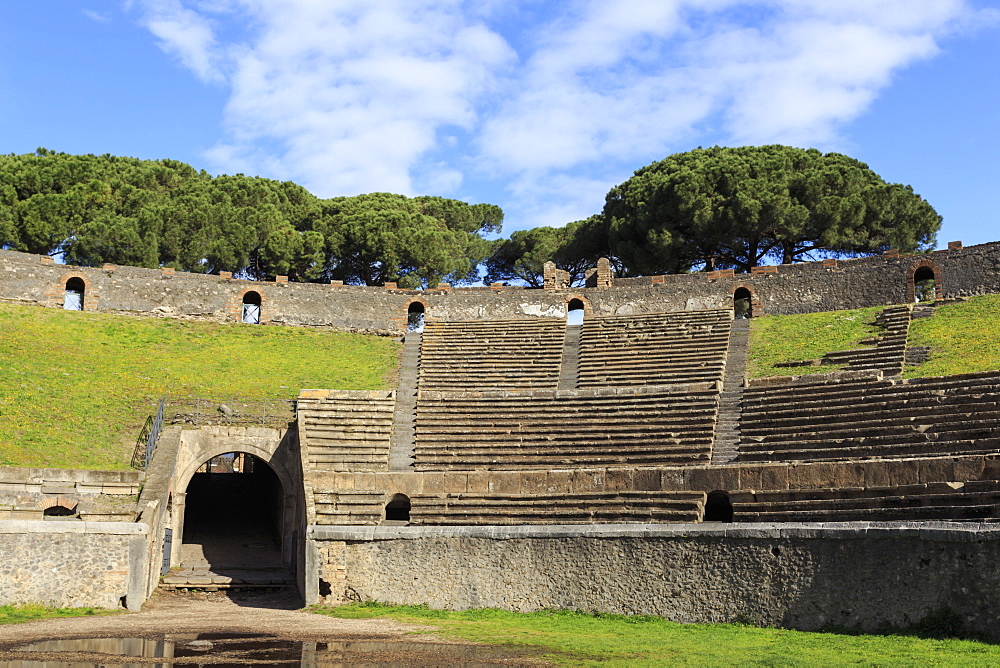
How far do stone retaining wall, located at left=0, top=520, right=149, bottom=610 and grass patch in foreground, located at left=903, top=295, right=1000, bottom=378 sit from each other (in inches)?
763

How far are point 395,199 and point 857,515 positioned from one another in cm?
3820

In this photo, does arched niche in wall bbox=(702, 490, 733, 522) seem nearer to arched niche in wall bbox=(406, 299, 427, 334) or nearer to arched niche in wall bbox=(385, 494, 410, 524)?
arched niche in wall bbox=(385, 494, 410, 524)

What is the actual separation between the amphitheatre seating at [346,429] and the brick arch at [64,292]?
39.3ft

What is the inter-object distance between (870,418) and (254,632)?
569 inches

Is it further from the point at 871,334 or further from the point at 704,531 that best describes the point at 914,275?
the point at 704,531

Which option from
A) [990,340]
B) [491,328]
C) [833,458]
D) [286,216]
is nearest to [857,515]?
[833,458]

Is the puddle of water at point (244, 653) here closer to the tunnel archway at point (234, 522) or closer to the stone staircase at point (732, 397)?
the tunnel archway at point (234, 522)

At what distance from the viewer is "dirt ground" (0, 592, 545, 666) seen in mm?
12430

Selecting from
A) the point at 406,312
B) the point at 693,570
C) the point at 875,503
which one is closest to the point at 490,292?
the point at 406,312

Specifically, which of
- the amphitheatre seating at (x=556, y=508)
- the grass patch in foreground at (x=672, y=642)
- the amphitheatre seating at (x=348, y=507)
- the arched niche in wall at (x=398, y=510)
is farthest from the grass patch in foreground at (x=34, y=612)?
the arched niche in wall at (x=398, y=510)

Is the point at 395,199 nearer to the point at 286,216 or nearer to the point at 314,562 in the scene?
the point at 286,216

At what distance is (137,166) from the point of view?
4712cm

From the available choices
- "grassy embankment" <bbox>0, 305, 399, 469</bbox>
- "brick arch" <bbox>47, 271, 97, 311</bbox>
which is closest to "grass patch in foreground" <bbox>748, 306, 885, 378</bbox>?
"grassy embankment" <bbox>0, 305, 399, 469</bbox>

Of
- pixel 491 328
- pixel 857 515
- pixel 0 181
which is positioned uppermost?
pixel 0 181
